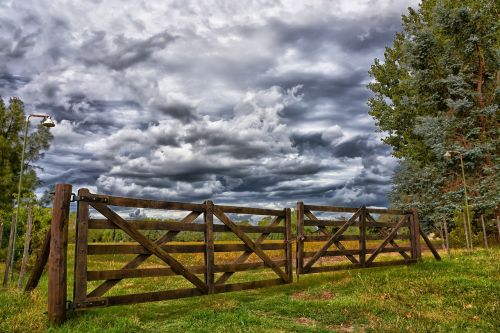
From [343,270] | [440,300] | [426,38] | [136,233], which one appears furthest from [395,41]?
[136,233]

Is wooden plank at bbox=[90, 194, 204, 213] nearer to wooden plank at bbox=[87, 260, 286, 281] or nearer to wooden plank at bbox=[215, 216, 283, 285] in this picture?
wooden plank at bbox=[87, 260, 286, 281]

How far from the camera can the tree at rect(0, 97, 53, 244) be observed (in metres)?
29.4

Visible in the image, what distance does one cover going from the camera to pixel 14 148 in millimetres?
31859

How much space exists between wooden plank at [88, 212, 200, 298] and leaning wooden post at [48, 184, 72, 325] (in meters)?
0.60

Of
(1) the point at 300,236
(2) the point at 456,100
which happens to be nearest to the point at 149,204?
(1) the point at 300,236

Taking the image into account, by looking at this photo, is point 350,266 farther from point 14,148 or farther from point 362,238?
point 14,148

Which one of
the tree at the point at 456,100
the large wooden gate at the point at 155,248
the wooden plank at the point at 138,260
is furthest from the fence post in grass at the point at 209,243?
the tree at the point at 456,100

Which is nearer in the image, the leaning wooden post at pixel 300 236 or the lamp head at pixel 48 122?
the leaning wooden post at pixel 300 236

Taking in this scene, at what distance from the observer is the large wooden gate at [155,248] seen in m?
7.86

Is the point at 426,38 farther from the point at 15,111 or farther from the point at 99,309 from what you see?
the point at 15,111

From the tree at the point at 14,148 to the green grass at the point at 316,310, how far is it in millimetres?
23103

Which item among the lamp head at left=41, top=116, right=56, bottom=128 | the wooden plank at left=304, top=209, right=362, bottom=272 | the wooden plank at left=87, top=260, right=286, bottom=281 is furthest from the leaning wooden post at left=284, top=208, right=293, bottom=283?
the lamp head at left=41, top=116, right=56, bottom=128

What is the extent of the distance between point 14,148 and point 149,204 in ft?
93.1

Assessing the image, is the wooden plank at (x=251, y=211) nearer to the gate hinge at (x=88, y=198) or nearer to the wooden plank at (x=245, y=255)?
the wooden plank at (x=245, y=255)
